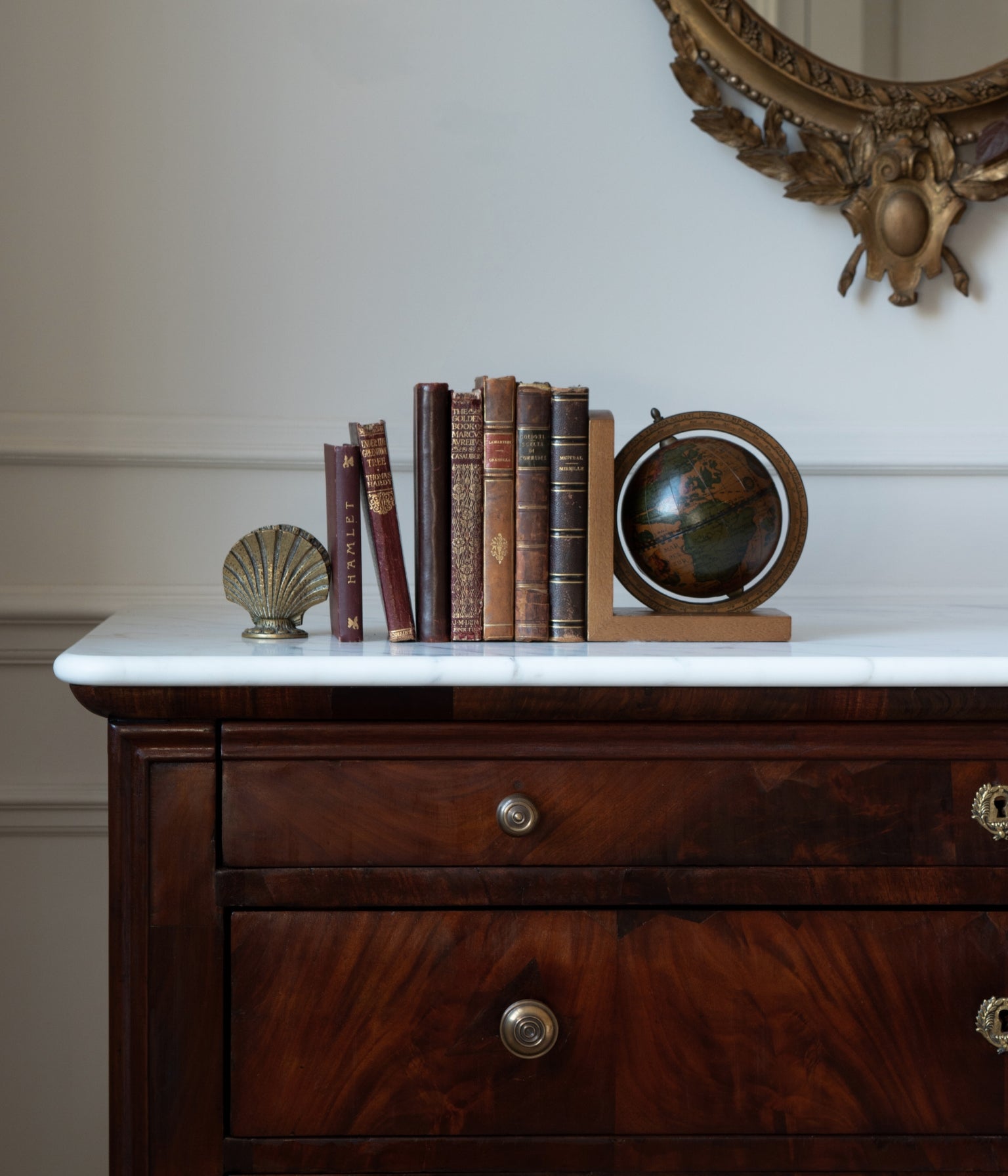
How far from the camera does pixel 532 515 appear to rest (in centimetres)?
125

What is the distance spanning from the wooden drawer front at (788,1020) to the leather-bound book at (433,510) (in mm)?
396

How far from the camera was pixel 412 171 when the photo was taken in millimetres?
1733

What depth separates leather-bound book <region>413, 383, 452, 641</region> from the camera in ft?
4.09

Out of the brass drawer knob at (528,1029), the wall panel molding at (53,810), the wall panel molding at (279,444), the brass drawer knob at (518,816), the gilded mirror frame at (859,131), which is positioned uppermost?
the gilded mirror frame at (859,131)

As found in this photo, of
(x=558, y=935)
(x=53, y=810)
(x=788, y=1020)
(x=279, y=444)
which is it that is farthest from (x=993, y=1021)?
(x=53, y=810)

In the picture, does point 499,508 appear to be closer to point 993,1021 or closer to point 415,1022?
point 415,1022

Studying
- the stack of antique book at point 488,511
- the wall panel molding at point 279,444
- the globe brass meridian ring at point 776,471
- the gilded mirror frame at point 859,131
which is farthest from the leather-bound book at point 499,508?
the gilded mirror frame at point 859,131

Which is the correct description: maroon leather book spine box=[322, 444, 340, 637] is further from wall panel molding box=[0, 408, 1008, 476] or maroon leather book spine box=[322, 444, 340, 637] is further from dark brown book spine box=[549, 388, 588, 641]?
wall panel molding box=[0, 408, 1008, 476]

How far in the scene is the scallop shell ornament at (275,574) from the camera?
49.3 inches

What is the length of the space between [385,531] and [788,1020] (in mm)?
668

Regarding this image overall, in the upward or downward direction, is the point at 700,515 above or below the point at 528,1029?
above

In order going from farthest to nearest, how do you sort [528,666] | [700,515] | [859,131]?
[859,131], [700,515], [528,666]

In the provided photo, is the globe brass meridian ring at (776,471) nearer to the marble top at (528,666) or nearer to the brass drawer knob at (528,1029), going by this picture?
the marble top at (528,666)

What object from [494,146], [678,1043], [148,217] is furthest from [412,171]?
[678,1043]
